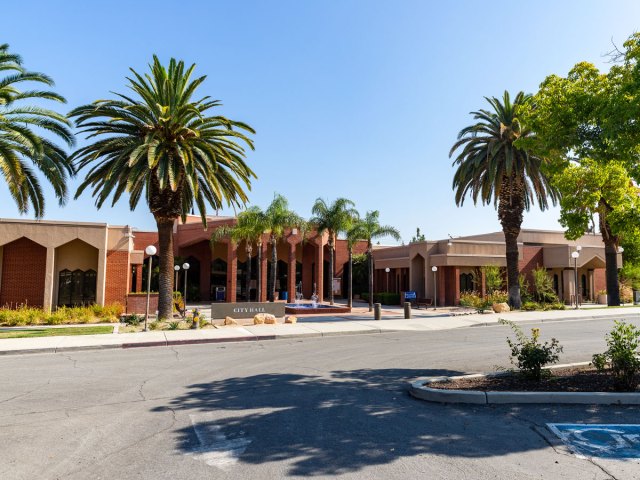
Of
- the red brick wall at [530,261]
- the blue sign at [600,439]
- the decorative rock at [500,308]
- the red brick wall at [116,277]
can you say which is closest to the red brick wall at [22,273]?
the red brick wall at [116,277]

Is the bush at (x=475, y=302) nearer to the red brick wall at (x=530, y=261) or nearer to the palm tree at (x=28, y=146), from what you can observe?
the red brick wall at (x=530, y=261)

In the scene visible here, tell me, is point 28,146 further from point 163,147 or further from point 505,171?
point 505,171

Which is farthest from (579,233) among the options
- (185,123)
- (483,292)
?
(483,292)

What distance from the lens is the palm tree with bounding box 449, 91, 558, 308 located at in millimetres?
26578

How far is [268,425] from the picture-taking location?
618cm

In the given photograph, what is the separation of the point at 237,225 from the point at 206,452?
101 ft

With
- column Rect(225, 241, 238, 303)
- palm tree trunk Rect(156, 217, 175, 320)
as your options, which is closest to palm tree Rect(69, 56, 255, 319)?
palm tree trunk Rect(156, 217, 175, 320)

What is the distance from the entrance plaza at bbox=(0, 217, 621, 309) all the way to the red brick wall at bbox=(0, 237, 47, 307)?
0.05 metres

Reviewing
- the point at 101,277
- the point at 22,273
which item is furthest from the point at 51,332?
the point at 22,273

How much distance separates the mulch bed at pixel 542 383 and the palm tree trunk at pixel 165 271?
15749 millimetres

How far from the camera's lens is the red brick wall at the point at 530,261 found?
37.3 m

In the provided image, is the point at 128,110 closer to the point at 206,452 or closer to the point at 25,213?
the point at 25,213

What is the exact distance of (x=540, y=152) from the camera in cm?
1038

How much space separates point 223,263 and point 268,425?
129ft
